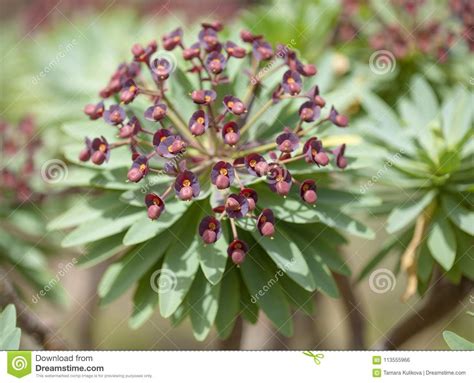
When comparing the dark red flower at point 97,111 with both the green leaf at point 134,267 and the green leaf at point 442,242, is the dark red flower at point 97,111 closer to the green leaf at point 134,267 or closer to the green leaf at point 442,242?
the green leaf at point 134,267

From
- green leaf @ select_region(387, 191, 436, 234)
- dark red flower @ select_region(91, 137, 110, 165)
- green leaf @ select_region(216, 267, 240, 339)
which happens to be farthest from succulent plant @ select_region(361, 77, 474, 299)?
dark red flower @ select_region(91, 137, 110, 165)

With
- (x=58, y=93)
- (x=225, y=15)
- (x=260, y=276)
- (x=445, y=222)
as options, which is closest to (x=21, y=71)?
(x=58, y=93)

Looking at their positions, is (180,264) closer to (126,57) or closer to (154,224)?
(154,224)

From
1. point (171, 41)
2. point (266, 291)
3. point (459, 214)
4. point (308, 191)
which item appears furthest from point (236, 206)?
point (459, 214)

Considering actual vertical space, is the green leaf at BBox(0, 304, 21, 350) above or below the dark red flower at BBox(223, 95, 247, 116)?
below

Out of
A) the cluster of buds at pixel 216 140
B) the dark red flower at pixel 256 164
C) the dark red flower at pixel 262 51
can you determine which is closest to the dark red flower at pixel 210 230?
the cluster of buds at pixel 216 140

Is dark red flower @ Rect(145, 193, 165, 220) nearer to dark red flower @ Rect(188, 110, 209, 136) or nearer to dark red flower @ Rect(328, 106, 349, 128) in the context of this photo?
dark red flower @ Rect(188, 110, 209, 136)

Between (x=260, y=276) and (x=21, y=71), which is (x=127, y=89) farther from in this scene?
(x=21, y=71)
